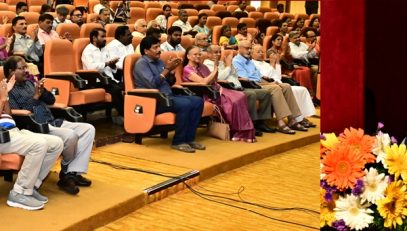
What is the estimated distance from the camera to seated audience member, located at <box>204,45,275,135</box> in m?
3.32

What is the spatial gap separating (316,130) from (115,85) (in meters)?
1.17

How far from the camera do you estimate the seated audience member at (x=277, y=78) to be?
144 inches

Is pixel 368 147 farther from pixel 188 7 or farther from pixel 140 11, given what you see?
pixel 188 7

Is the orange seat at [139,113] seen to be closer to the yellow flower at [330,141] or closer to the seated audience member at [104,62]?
the seated audience member at [104,62]

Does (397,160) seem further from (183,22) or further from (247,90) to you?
(183,22)

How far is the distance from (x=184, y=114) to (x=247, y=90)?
0.56 m

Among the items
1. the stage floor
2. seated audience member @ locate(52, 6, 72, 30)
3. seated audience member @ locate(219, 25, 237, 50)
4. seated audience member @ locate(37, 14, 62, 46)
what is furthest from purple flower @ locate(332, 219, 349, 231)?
seated audience member @ locate(52, 6, 72, 30)

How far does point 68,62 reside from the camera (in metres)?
3.11

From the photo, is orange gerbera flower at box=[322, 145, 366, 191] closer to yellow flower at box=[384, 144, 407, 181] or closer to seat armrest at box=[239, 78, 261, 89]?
yellow flower at box=[384, 144, 407, 181]

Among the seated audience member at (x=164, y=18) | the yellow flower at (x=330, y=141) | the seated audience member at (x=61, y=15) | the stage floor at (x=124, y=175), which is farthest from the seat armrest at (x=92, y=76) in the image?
the yellow flower at (x=330, y=141)

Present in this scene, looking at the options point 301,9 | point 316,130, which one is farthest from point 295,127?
point 301,9

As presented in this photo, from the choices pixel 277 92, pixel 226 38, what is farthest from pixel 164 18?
pixel 277 92

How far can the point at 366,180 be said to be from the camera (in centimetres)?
123

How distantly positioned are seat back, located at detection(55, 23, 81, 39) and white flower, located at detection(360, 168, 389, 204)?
8.88 ft
